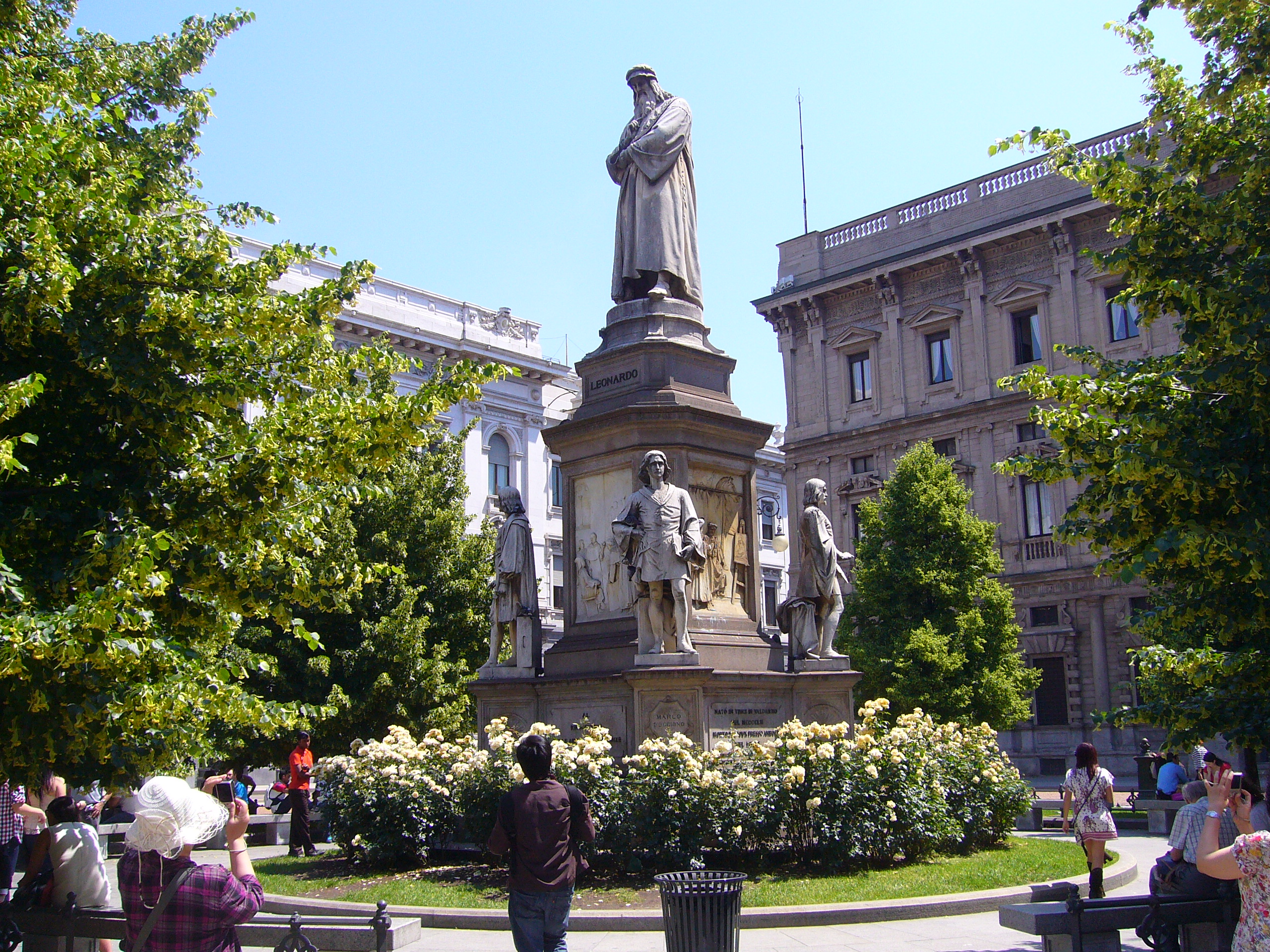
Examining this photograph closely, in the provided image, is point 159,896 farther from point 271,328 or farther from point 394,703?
point 394,703

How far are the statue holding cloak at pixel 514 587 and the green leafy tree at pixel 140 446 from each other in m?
4.85

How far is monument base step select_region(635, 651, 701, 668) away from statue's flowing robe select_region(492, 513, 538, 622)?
247cm

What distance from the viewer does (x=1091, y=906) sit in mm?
7051

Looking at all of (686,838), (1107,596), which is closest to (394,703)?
(686,838)

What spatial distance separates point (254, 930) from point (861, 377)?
42.1 metres

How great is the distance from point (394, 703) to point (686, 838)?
1313cm

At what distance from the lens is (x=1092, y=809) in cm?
1080

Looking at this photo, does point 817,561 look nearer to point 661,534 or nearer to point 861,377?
point 661,534

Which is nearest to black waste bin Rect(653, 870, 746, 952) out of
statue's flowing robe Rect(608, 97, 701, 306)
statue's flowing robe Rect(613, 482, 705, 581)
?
statue's flowing robe Rect(613, 482, 705, 581)

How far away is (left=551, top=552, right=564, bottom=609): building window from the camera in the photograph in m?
44.3

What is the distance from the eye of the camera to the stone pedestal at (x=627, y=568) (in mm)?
12984

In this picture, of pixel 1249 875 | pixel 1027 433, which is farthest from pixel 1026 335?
pixel 1249 875

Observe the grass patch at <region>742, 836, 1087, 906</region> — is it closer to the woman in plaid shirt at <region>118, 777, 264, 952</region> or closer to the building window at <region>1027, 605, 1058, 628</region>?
the woman in plaid shirt at <region>118, 777, 264, 952</region>

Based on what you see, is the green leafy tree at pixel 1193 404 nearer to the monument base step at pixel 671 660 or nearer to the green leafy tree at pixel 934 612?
the monument base step at pixel 671 660
